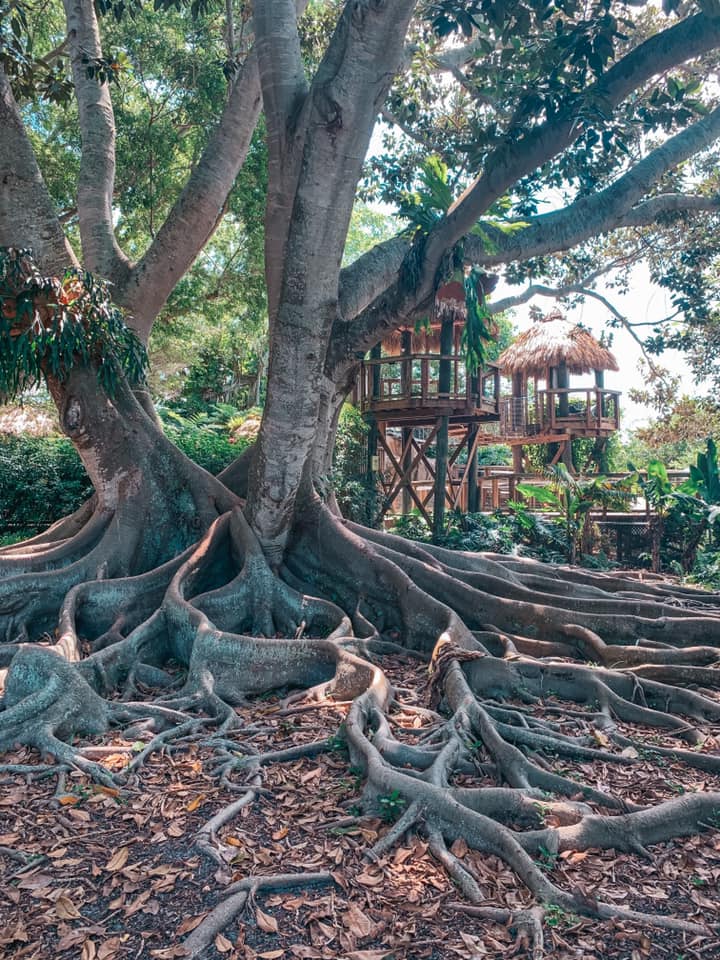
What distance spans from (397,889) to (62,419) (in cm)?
574

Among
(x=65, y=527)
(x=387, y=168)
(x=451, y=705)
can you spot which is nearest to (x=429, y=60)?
(x=387, y=168)

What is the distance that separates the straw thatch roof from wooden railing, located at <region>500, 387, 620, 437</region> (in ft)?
2.94

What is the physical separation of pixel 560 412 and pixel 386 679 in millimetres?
17809

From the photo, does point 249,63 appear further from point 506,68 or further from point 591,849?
point 591,849

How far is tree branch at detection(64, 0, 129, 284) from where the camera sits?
821cm

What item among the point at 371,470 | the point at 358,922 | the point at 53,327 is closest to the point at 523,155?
the point at 53,327

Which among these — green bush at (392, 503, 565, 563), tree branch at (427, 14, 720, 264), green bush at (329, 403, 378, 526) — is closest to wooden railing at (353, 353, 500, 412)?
green bush at (329, 403, 378, 526)

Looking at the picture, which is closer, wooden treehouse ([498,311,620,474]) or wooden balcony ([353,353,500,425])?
wooden balcony ([353,353,500,425])

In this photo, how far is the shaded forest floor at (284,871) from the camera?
8.17 feet

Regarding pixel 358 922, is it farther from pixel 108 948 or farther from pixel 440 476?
pixel 440 476

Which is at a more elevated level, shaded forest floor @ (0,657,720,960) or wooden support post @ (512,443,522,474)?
wooden support post @ (512,443,522,474)

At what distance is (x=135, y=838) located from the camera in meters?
3.14

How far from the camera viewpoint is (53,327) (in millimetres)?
6230

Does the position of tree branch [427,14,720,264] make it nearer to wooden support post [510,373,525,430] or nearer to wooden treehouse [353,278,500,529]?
wooden treehouse [353,278,500,529]
